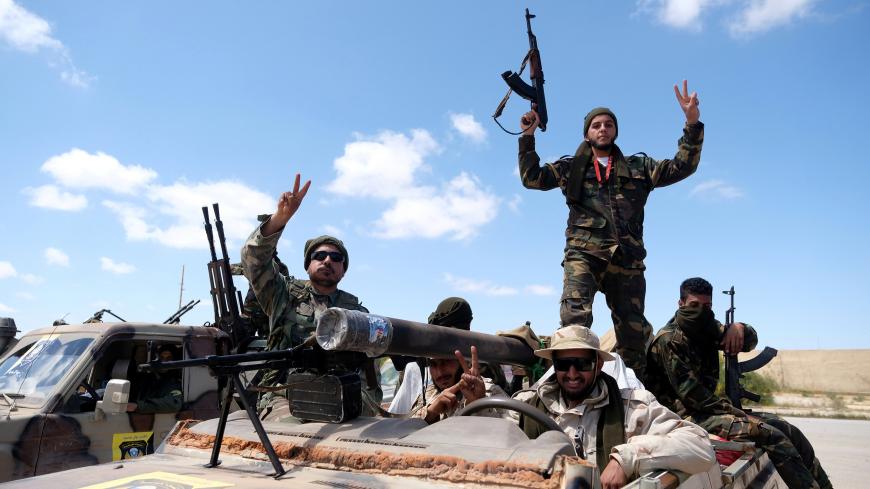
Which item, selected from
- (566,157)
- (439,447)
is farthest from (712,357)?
(439,447)

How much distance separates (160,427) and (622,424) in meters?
4.24

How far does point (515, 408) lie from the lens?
2760 millimetres

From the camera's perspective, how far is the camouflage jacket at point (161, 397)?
5.86 metres

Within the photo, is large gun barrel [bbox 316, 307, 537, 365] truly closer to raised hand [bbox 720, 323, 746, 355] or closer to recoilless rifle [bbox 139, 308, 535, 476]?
recoilless rifle [bbox 139, 308, 535, 476]

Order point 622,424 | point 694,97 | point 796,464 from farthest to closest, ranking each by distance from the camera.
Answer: point 694,97, point 796,464, point 622,424

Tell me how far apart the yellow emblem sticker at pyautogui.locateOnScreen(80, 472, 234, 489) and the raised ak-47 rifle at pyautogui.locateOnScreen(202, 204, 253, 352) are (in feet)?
16.8

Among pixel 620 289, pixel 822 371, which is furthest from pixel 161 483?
pixel 822 371

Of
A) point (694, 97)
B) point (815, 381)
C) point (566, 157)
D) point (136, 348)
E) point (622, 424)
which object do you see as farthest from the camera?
point (815, 381)

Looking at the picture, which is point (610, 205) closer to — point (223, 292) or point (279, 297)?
point (279, 297)

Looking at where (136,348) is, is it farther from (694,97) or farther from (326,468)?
(694,97)

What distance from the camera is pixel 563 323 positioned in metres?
4.74

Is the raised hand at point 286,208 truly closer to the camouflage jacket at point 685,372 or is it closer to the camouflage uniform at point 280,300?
the camouflage uniform at point 280,300

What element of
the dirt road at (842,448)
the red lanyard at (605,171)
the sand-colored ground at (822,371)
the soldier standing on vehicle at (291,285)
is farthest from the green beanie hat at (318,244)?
the sand-colored ground at (822,371)

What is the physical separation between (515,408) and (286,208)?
204 centimetres
